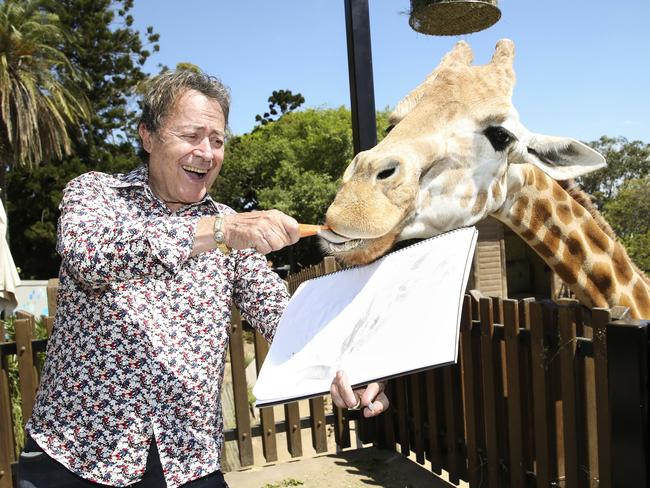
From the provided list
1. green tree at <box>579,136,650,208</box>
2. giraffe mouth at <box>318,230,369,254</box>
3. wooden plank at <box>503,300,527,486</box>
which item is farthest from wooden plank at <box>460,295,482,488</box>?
green tree at <box>579,136,650,208</box>

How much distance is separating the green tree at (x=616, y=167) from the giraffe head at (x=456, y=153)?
3966cm

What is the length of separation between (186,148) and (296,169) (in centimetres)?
2537

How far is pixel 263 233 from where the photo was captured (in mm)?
1505

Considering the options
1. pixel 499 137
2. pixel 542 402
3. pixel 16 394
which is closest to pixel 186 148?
pixel 499 137

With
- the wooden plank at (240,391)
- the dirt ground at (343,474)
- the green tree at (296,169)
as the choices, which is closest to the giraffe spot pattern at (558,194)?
the dirt ground at (343,474)

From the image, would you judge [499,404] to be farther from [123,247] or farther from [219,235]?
[123,247]

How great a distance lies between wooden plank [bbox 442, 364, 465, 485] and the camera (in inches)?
164

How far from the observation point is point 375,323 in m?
1.52

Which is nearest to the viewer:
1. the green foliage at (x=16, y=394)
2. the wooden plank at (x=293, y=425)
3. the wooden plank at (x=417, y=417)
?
the green foliage at (x=16, y=394)

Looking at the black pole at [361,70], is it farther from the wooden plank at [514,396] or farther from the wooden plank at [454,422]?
the wooden plank at [454,422]

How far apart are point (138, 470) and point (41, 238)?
86.5 feet

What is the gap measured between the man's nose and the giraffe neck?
168cm

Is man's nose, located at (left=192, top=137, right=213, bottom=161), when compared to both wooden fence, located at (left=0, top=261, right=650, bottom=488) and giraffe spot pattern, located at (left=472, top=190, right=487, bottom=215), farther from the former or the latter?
wooden fence, located at (left=0, top=261, right=650, bottom=488)

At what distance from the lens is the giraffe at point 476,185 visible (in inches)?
83.5
